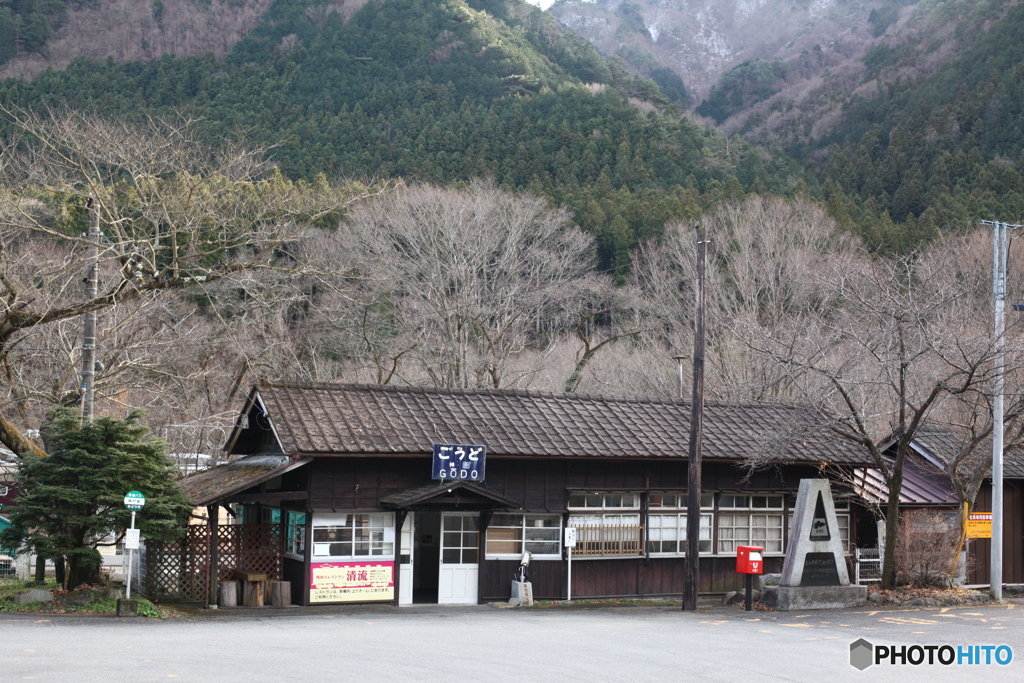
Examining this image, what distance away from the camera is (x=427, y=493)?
60.3 feet

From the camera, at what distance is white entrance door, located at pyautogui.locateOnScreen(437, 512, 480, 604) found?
64.1ft

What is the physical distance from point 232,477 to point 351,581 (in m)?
3.00

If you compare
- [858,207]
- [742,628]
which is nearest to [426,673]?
[742,628]

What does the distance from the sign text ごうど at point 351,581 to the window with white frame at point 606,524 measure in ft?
13.1

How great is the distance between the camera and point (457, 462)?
18.8 meters

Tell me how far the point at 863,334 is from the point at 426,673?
13.6 m

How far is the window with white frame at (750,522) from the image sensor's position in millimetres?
21656

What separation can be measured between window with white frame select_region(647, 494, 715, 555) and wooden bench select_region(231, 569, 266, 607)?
8071mm

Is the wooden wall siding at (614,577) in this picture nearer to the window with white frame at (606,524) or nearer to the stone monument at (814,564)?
the window with white frame at (606,524)

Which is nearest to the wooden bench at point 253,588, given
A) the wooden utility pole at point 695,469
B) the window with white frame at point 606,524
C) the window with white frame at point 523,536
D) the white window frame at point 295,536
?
the white window frame at point 295,536

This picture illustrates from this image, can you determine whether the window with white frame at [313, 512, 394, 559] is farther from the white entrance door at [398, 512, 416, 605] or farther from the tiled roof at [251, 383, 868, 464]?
the tiled roof at [251, 383, 868, 464]

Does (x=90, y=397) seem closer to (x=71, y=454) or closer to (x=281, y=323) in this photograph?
(x=71, y=454)

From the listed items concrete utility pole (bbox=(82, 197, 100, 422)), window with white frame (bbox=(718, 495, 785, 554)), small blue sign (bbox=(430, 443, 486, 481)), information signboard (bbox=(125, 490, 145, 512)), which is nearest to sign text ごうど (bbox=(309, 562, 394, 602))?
small blue sign (bbox=(430, 443, 486, 481))

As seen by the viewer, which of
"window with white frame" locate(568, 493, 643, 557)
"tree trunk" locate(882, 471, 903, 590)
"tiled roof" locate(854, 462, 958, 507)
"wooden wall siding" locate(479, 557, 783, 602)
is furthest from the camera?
"tiled roof" locate(854, 462, 958, 507)
